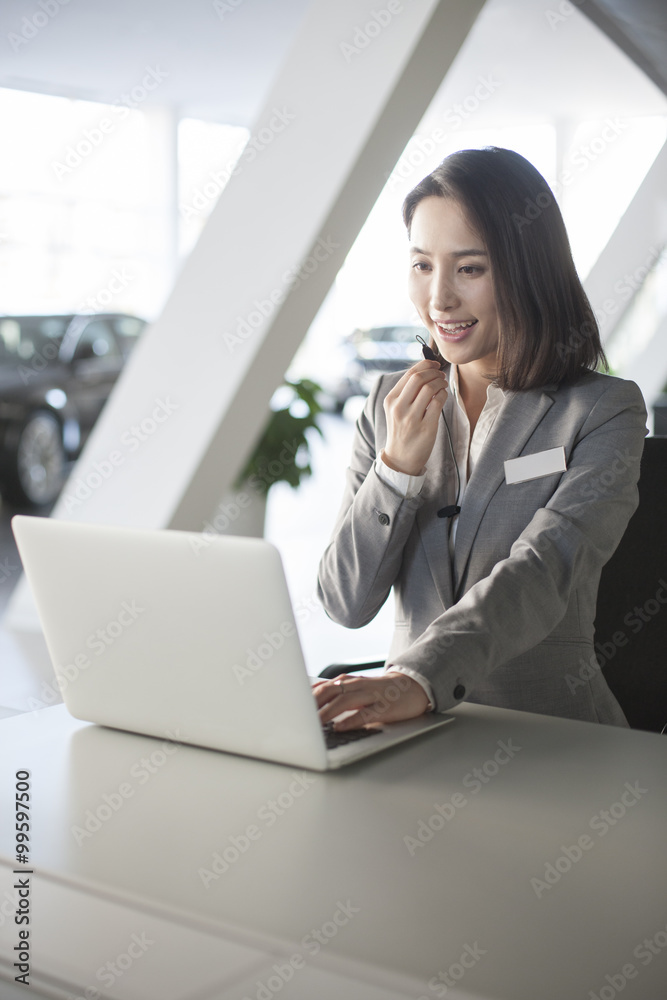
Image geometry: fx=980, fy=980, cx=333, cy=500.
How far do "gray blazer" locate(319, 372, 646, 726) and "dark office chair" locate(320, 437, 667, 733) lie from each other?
20cm

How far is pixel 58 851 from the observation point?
93 centimetres

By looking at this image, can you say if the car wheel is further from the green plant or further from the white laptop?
the white laptop

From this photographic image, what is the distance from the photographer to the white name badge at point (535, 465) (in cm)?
160

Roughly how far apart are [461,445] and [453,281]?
30 centimetres

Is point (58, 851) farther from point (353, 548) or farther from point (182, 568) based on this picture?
point (353, 548)

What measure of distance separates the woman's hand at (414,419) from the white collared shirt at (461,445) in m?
0.02

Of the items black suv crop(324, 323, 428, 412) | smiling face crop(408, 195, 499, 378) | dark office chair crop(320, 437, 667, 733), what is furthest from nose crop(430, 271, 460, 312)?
black suv crop(324, 323, 428, 412)

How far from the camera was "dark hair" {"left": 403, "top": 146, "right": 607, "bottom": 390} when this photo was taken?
5.36 ft

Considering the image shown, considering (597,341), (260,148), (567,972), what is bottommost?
(567,972)

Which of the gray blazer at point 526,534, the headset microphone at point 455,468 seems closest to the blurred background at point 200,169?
the headset microphone at point 455,468

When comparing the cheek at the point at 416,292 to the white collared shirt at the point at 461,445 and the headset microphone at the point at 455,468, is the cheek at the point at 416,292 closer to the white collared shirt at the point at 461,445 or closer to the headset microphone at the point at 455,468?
the headset microphone at the point at 455,468

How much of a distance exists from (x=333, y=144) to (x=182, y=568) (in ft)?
7.60

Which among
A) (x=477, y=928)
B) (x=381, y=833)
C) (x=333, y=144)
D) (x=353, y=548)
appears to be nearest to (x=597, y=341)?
(x=353, y=548)

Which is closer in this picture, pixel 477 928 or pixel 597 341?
pixel 477 928
